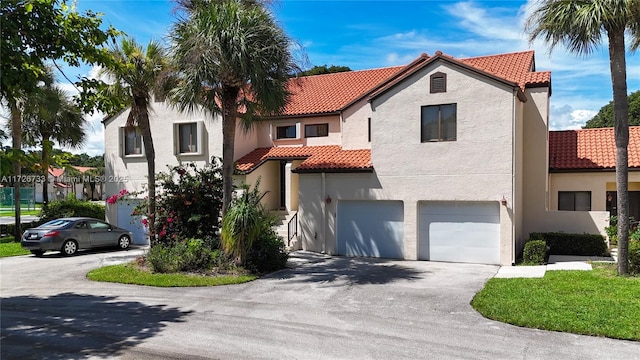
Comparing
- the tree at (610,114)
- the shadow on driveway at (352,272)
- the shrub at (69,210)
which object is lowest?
the shadow on driveway at (352,272)

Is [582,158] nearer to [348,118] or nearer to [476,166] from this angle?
[476,166]

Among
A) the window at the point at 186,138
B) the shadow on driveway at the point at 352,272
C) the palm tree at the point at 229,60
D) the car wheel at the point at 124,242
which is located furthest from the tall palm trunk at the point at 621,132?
the car wheel at the point at 124,242

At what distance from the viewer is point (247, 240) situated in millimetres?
13266

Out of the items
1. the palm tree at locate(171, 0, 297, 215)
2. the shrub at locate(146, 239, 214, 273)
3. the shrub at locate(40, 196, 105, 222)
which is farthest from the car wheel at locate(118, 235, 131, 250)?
the palm tree at locate(171, 0, 297, 215)

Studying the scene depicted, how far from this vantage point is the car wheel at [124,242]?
19.7 m

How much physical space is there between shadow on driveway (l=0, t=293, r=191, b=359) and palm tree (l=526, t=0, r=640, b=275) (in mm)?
11299

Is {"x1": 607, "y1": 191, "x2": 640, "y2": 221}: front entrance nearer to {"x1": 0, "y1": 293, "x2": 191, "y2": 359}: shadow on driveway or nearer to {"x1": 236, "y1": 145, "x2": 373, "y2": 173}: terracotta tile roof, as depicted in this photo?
{"x1": 236, "y1": 145, "x2": 373, "y2": 173}: terracotta tile roof

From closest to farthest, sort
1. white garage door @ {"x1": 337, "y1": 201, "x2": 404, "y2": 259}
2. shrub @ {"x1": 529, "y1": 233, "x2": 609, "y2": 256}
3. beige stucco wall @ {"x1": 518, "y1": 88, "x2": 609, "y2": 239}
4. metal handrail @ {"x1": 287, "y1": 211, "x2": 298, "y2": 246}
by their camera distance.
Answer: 1. shrub @ {"x1": 529, "y1": 233, "x2": 609, "y2": 256}
2. white garage door @ {"x1": 337, "y1": 201, "x2": 404, "y2": 259}
3. beige stucco wall @ {"x1": 518, "y1": 88, "x2": 609, "y2": 239}
4. metal handrail @ {"x1": 287, "y1": 211, "x2": 298, "y2": 246}

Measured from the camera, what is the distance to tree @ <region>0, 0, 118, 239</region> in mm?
5531

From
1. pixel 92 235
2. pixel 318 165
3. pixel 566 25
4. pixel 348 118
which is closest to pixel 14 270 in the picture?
pixel 92 235

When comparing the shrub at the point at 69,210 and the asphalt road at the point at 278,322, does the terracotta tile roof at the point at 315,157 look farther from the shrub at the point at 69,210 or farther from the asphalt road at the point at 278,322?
the shrub at the point at 69,210

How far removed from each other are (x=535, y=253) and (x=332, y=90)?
12.2 meters

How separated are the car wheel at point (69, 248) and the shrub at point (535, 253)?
1661 cm

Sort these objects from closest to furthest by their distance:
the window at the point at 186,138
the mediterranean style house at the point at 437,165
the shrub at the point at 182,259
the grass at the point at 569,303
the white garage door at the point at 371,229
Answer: the grass at the point at 569,303 < the shrub at the point at 182,259 < the mediterranean style house at the point at 437,165 < the white garage door at the point at 371,229 < the window at the point at 186,138
